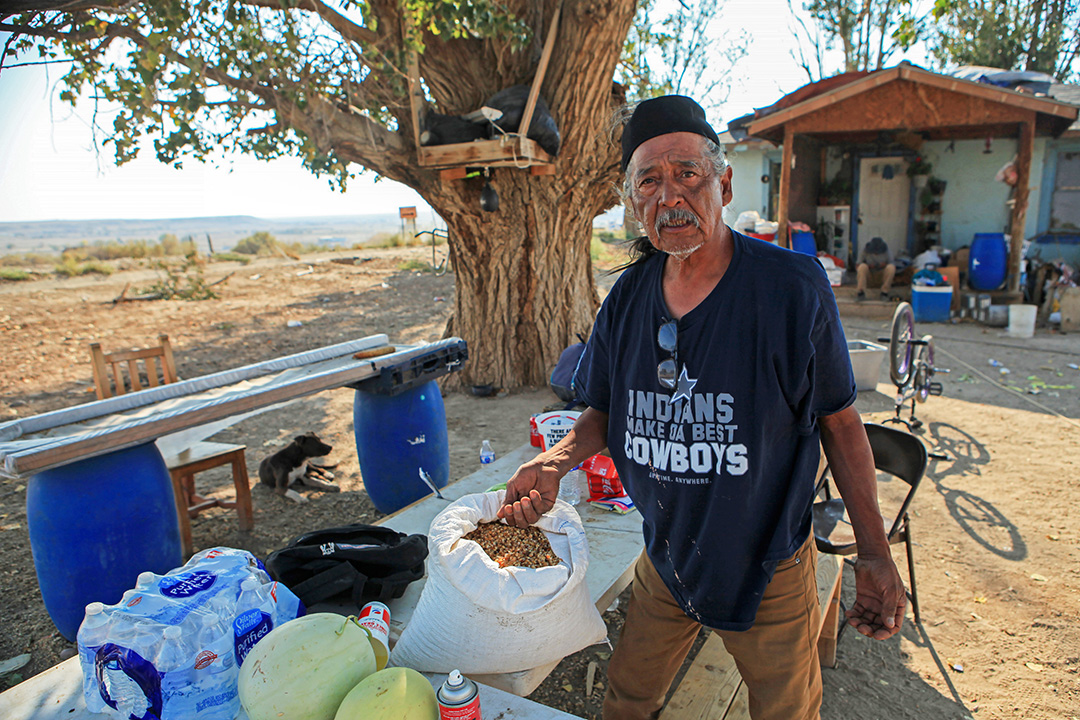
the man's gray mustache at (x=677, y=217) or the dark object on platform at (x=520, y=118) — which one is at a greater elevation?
the dark object on platform at (x=520, y=118)

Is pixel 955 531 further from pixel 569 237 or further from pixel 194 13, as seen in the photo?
pixel 194 13

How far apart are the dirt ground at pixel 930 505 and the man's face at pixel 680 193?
2175 millimetres

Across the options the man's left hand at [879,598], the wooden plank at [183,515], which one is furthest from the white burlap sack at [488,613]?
the wooden plank at [183,515]

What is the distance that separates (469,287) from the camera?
743 cm

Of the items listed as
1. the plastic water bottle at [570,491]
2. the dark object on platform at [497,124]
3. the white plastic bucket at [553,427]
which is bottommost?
the plastic water bottle at [570,491]

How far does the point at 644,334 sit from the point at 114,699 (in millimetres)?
1613

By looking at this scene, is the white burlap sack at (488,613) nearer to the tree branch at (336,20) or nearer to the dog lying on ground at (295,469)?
the dog lying on ground at (295,469)

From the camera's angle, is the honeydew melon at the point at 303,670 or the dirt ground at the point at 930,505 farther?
the dirt ground at the point at 930,505

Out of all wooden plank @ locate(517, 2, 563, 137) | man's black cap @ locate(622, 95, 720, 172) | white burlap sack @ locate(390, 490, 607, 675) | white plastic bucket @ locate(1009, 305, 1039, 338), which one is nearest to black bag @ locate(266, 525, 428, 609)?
white burlap sack @ locate(390, 490, 607, 675)

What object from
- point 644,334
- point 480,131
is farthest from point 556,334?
point 644,334

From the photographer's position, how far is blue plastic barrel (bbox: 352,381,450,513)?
4367 mm

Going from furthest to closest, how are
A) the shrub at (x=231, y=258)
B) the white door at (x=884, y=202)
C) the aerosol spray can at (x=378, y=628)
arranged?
the shrub at (x=231, y=258), the white door at (x=884, y=202), the aerosol spray can at (x=378, y=628)

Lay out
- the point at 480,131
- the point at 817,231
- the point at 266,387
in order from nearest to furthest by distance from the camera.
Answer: the point at 266,387 → the point at 480,131 → the point at 817,231

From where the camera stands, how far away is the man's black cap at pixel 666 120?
5.45ft
